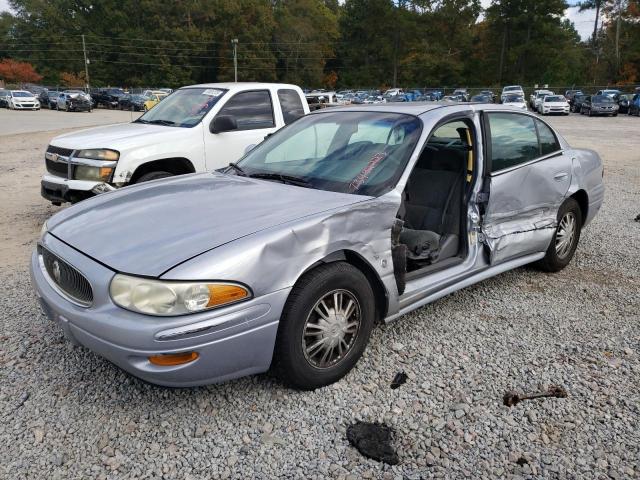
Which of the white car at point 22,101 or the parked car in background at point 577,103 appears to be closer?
the parked car in background at point 577,103

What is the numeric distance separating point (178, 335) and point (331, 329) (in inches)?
34.5

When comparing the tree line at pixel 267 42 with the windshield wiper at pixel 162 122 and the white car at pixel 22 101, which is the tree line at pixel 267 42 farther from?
the windshield wiper at pixel 162 122

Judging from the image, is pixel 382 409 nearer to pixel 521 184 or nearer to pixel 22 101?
pixel 521 184

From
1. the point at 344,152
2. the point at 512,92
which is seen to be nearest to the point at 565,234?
the point at 344,152

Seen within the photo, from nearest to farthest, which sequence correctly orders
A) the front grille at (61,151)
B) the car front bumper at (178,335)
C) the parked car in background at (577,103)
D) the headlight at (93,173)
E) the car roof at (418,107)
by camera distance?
the car front bumper at (178,335) < the car roof at (418,107) < the headlight at (93,173) < the front grille at (61,151) < the parked car in background at (577,103)

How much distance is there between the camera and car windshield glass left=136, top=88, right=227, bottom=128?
664 cm

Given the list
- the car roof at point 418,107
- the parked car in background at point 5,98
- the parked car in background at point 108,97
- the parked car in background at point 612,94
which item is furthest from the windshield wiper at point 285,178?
the parked car in background at point 108,97

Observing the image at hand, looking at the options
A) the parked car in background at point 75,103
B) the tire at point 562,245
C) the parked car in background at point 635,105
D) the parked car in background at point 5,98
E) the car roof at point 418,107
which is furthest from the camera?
the parked car in background at point 5,98

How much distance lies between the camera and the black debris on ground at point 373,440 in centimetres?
243

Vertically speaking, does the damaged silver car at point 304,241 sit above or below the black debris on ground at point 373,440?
above

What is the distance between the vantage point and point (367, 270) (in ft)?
9.98

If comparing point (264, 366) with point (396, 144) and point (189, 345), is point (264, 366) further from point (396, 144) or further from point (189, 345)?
point (396, 144)

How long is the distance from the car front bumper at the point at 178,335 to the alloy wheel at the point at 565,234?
3.17 m

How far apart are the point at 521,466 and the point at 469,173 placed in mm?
2161
